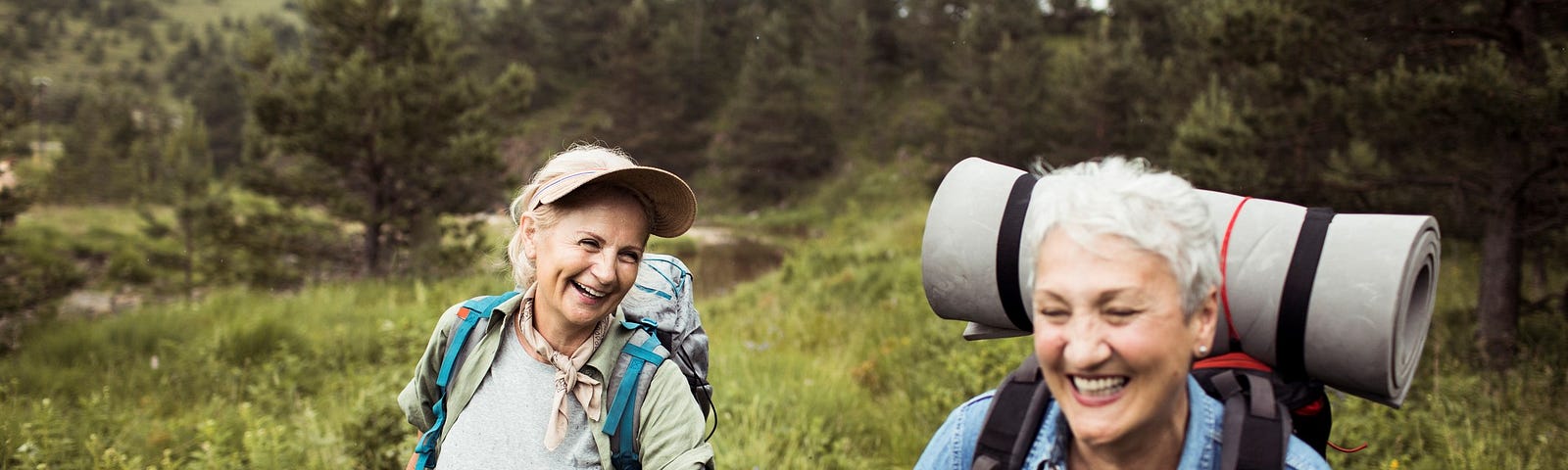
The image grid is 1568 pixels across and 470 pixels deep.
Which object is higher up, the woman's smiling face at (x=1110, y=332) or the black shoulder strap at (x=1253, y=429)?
the woman's smiling face at (x=1110, y=332)

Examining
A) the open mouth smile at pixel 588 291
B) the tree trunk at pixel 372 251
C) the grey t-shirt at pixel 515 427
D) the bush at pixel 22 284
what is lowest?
the tree trunk at pixel 372 251

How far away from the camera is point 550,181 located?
207 centimetres

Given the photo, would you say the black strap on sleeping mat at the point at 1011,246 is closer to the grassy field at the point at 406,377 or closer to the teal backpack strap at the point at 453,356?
the teal backpack strap at the point at 453,356

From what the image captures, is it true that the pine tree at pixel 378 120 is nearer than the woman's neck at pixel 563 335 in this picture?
No

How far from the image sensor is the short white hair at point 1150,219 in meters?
1.32

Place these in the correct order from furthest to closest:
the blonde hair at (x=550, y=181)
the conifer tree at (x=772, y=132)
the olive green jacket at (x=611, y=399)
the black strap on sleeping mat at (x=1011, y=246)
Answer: the conifer tree at (x=772, y=132)
the blonde hair at (x=550, y=181)
the olive green jacket at (x=611, y=399)
the black strap on sleeping mat at (x=1011, y=246)

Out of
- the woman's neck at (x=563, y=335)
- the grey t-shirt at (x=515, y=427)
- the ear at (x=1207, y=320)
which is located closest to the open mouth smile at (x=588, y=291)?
the woman's neck at (x=563, y=335)

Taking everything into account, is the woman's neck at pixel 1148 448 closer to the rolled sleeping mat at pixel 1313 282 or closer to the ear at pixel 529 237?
the rolled sleeping mat at pixel 1313 282

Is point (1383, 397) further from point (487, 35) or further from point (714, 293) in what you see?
point (487, 35)

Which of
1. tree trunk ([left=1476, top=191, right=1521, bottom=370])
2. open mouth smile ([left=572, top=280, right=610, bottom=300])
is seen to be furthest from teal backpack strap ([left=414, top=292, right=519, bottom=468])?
tree trunk ([left=1476, top=191, right=1521, bottom=370])

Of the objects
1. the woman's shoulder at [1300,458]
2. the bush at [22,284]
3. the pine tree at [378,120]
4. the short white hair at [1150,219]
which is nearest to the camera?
the short white hair at [1150,219]

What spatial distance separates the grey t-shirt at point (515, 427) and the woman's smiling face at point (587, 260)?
15cm

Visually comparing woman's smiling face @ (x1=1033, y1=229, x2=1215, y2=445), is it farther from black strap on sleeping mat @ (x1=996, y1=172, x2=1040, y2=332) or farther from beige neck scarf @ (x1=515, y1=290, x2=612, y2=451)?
Answer: beige neck scarf @ (x1=515, y1=290, x2=612, y2=451)

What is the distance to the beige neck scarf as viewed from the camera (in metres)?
1.94
